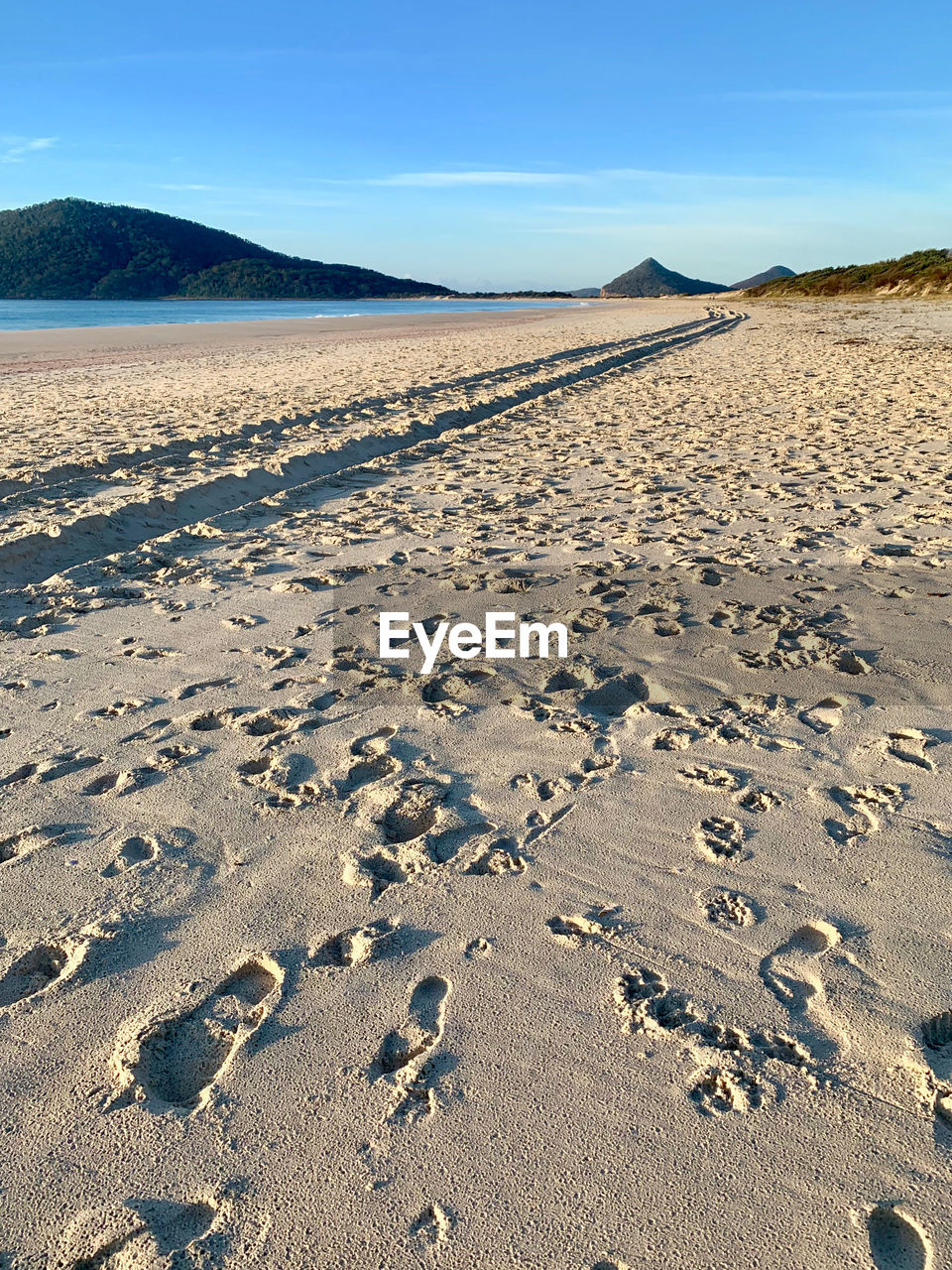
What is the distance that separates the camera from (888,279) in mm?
40844

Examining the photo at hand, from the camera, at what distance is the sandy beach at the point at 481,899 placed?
4.84 ft

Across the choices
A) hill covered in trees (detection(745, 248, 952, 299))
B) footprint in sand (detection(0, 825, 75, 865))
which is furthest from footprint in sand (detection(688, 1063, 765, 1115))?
hill covered in trees (detection(745, 248, 952, 299))

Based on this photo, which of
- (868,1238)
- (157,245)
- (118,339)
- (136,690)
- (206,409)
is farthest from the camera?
(157,245)

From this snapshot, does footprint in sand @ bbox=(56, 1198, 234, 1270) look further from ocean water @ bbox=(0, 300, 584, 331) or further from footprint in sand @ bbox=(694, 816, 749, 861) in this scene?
ocean water @ bbox=(0, 300, 584, 331)

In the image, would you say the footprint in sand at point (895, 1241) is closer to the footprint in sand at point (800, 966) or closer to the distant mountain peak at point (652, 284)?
the footprint in sand at point (800, 966)

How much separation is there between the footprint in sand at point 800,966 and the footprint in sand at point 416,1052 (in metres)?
0.72

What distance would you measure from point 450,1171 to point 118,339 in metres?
26.2

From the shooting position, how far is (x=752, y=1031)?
5.82 feet

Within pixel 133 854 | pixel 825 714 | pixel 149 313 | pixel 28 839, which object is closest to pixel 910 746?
pixel 825 714

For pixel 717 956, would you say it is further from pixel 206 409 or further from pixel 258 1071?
pixel 206 409

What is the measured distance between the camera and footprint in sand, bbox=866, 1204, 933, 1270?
135 centimetres

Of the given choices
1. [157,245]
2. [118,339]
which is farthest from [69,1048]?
[157,245]

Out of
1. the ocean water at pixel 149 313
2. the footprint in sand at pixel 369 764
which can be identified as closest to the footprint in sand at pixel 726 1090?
the footprint in sand at pixel 369 764

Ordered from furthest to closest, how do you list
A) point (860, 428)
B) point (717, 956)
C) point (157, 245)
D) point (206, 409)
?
point (157, 245) < point (206, 409) < point (860, 428) < point (717, 956)
